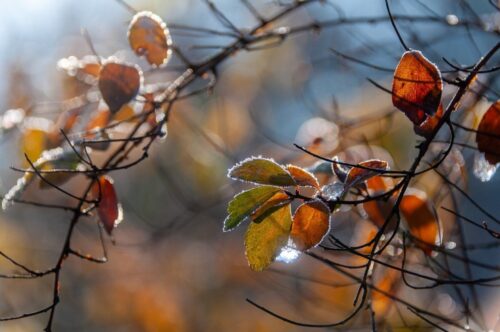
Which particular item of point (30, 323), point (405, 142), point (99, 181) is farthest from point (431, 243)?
point (30, 323)

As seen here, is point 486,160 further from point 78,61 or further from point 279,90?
point 279,90

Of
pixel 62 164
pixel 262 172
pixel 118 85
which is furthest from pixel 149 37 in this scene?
pixel 262 172

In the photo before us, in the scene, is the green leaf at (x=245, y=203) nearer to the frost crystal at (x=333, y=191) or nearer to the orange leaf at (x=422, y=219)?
the frost crystal at (x=333, y=191)

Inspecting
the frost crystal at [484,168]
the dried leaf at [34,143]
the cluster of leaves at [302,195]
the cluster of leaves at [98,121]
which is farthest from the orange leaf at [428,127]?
the dried leaf at [34,143]

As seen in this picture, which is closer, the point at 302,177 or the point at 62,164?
the point at 302,177

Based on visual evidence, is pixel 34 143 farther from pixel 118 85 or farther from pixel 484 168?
pixel 484 168

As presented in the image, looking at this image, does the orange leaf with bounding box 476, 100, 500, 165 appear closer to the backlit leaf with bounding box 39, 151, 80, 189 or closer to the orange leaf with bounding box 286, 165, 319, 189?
the orange leaf with bounding box 286, 165, 319, 189
